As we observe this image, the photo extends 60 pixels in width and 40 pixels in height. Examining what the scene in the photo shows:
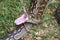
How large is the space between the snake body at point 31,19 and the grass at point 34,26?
0.49 ft

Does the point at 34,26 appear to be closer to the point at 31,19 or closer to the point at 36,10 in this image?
the point at 31,19

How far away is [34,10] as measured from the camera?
12.7 ft

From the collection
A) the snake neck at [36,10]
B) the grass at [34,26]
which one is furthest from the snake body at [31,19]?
the grass at [34,26]

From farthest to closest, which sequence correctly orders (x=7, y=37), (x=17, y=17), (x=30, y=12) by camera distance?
(x=17, y=17), (x=30, y=12), (x=7, y=37)

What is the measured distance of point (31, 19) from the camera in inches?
152

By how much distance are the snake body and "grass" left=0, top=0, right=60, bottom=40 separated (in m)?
0.15

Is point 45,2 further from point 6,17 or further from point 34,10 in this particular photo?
point 6,17

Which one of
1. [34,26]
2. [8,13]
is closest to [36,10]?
[34,26]

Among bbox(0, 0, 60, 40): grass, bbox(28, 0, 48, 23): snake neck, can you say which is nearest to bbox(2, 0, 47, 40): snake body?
bbox(28, 0, 48, 23): snake neck

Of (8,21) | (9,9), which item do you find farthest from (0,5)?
(8,21)

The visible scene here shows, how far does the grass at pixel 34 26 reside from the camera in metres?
3.88

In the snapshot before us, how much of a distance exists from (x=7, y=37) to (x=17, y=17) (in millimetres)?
650

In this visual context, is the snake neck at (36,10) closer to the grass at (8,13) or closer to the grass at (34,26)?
the grass at (34,26)

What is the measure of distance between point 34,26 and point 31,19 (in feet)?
0.77
